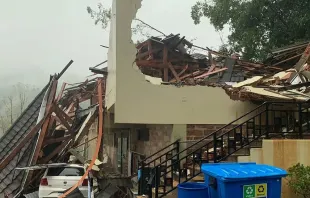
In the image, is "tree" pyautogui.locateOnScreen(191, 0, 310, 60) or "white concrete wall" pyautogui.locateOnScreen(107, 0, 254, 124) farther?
"tree" pyautogui.locateOnScreen(191, 0, 310, 60)

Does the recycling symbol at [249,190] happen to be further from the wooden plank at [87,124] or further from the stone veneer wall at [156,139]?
the wooden plank at [87,124]

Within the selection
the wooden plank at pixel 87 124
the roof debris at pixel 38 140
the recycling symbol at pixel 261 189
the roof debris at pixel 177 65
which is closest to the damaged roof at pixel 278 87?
the roof debris at pixel 177 65

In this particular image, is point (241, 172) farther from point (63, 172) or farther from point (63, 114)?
point (63, 114)

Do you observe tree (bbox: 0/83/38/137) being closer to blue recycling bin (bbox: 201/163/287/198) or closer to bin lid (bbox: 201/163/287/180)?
bin lid (bbox: 201/163/287/180)

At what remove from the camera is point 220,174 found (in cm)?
530

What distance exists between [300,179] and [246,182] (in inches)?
77.5

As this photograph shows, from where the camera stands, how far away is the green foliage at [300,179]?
655 centimetres

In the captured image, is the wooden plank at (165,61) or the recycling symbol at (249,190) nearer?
the recycling symbol at (249,190)

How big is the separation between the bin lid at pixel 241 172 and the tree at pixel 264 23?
1421 centimetres

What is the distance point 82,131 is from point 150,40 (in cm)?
434

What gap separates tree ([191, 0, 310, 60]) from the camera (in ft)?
61.1

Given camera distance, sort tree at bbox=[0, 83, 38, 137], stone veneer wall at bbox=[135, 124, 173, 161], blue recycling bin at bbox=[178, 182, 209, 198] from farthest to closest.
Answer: tree at bbox=[0, 83, 38, 137]
stone veneer wall at bbox=[135, 124, 173, 161]
blue recycling bin at bbox=[178, 182, 209, 198]

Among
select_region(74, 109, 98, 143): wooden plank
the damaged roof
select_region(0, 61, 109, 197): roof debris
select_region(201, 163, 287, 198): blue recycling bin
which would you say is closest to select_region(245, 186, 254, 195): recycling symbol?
select_region(201, 163, 287, 198): blue recycling bin

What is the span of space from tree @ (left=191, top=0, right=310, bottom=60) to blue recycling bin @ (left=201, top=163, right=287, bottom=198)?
1450 cm
